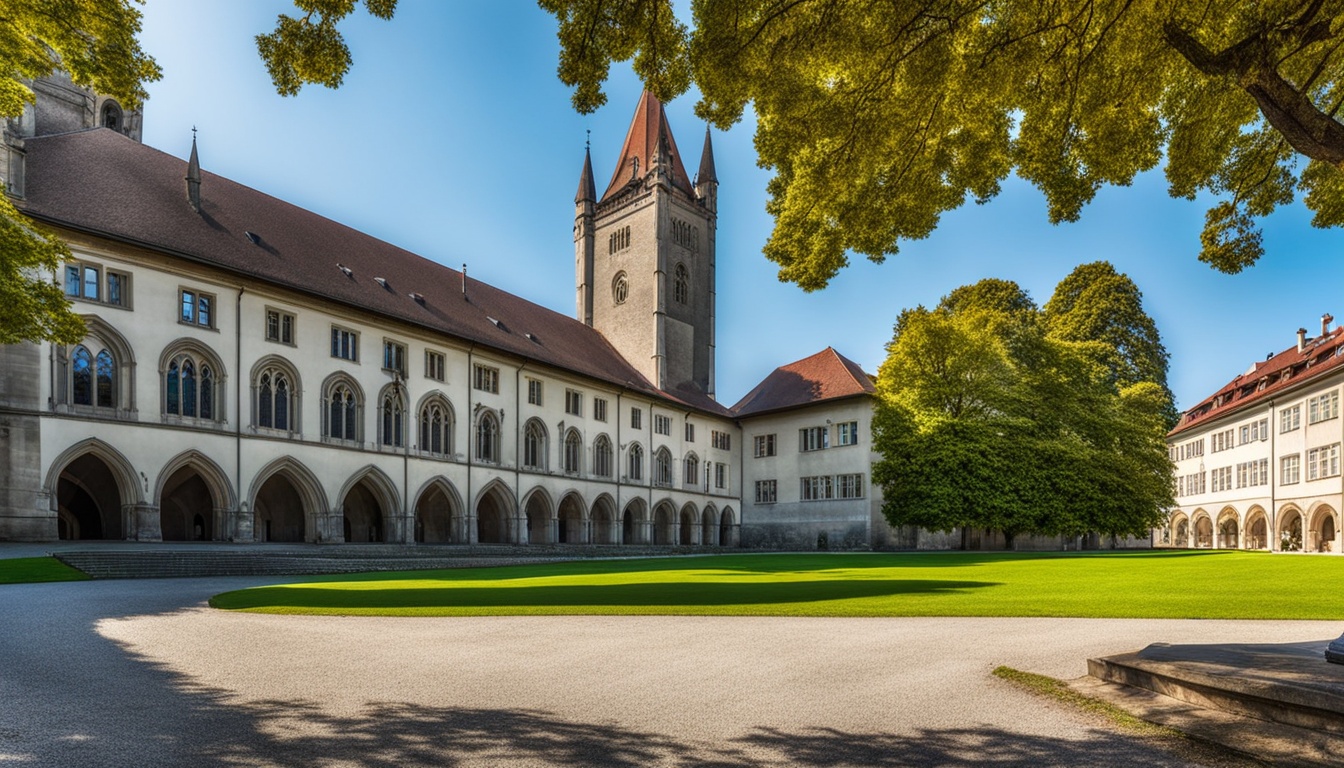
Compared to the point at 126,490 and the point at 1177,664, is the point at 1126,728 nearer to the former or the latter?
the point at 1177,664

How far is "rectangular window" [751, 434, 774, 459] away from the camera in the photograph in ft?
176

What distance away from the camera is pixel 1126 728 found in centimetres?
494

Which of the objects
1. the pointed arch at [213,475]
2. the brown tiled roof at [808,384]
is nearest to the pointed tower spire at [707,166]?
the brown tiled roof at [808,384]

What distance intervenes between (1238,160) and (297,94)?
9592 mm

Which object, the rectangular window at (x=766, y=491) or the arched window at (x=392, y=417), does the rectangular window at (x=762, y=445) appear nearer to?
the rectangular window at (x=766, y=491)

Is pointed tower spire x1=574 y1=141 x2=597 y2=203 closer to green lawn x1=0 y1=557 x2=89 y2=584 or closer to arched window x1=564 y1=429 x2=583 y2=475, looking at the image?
arched window x1=564 y1=429 x2=583 y2=475

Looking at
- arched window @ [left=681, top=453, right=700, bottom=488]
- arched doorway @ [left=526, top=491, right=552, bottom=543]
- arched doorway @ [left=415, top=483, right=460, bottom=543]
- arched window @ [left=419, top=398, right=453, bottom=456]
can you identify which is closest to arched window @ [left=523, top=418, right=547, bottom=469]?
arched doorway @ [left=526, top=491, right=552, bottom=543]

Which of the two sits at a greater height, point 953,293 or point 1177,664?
point 953,293

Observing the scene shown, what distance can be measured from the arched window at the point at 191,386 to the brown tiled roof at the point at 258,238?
3.44m

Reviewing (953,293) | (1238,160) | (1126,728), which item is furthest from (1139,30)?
(953,293)

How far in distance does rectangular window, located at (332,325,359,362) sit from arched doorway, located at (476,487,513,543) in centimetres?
921

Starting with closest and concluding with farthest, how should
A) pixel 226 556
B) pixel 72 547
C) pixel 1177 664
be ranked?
pixel 1177 664, pixel 226 556, pixel 72 547

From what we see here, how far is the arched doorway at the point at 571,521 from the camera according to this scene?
45656 millimetres

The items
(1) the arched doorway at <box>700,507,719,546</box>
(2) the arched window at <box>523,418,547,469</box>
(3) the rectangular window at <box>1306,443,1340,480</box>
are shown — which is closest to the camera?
(3) the rectangular window at <box>1306,443,1340,480</box>
